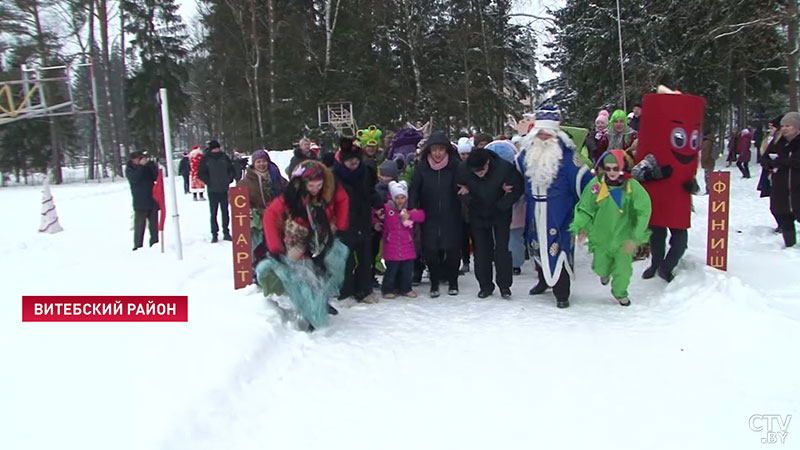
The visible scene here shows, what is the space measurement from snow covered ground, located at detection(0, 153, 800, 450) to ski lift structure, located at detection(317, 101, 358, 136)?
810 inches

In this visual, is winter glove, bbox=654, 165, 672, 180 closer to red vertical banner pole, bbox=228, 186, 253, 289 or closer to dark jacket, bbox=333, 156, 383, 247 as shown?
dark jacket, bbox=333, 156, 383, 247

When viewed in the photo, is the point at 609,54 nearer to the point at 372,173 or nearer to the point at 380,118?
the point at 380,118

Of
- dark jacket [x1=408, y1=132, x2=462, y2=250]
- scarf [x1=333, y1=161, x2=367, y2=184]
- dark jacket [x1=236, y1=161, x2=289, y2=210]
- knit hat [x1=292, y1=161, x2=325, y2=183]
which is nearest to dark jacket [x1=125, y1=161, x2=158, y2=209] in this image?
dark jacket [x1=236, y1=161, x2=289, y2=210]

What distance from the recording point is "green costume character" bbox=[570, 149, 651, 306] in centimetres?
538

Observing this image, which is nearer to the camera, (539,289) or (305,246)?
(305,246)

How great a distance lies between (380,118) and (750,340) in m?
25.4

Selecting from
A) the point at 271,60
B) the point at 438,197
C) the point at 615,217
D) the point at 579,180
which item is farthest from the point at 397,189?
the point at 271,60

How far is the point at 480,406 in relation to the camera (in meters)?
3.66

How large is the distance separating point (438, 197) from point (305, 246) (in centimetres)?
176

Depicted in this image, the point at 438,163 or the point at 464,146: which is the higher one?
the point at 464,146

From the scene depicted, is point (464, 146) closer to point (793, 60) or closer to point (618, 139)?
point (618, 139)

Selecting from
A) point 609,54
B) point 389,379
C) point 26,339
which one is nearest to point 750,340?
point 389,379

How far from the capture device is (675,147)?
5902mm

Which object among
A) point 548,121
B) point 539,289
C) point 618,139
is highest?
point 548,121
